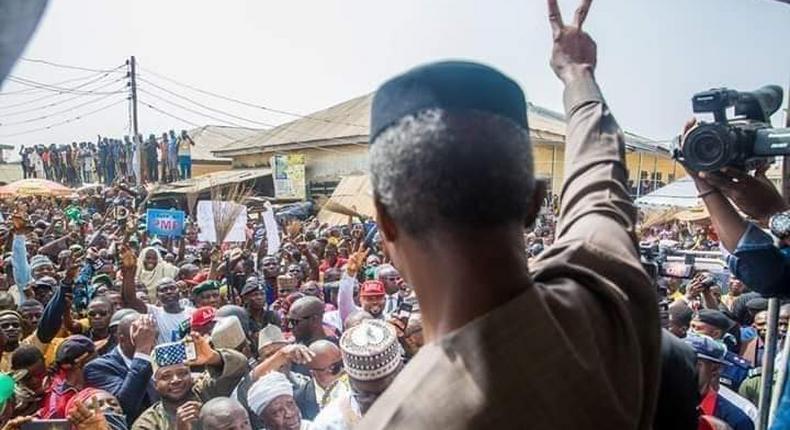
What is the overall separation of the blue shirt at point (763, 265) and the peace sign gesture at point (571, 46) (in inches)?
33.6

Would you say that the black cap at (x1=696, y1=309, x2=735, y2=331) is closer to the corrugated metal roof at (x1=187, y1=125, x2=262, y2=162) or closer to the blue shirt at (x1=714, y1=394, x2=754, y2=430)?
the blue shirt at (x1=714, y1=394, x2=754, y2=430)

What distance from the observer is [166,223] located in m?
8.81

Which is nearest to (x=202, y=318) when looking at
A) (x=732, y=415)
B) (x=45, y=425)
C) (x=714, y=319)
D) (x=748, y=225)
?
(x=45, y=425)

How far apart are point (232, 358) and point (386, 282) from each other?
3.08m

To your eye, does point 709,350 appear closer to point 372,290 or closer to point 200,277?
point 372,290

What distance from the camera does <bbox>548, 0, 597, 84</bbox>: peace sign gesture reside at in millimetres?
1318

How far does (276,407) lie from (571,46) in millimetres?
2563

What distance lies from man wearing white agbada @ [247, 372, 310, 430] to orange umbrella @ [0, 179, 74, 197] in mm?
16444

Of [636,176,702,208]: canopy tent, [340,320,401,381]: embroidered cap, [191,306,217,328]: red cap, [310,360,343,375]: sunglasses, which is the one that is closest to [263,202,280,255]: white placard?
[191,306,217,328]: red cap

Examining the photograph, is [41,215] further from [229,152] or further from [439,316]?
[439,316]

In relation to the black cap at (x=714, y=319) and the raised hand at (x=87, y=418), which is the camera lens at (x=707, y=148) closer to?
the raised hand at (x=87, y=418)

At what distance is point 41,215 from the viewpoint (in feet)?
47.0

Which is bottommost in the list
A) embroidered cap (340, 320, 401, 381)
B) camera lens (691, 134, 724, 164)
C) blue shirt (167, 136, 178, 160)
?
embroidered cap (340, 320, 401, 381)

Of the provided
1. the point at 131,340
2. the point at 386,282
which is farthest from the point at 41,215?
the point at 131,340
